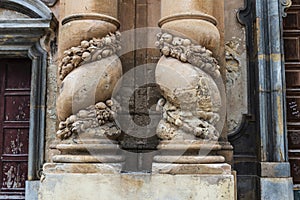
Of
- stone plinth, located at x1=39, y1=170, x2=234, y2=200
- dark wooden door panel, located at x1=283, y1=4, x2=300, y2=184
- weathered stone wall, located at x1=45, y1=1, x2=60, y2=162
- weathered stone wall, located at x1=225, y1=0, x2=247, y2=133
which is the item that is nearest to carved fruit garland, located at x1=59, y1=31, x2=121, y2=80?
stone plinth, located at x1=39, y1=170, x2=234, y2=200

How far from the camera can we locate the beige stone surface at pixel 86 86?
5.89 feet

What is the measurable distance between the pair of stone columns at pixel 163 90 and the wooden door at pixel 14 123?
6.28ft

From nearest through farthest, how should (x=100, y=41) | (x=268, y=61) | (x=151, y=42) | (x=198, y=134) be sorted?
(x=198, y=134)
(x=100, y=41)
(x=151, y=42)
(x=268, y=61)

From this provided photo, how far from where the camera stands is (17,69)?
12.1 ft

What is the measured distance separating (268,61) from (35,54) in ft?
7.46

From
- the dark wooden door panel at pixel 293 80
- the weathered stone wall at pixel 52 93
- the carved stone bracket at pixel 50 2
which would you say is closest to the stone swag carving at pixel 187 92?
the weathered stone wall at pixel 52 93

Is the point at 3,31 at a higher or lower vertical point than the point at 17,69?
higher

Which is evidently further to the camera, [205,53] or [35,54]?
[35,54]

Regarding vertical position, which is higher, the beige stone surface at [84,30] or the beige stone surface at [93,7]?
the beige stone surface at [93,7]

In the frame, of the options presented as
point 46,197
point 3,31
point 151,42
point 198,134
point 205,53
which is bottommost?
A: point 46,197

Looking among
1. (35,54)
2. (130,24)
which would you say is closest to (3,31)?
(35,54)

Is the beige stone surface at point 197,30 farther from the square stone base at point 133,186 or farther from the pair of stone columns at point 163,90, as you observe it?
the square stone base at point 133,186

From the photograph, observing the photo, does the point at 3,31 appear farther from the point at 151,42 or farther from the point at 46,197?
the point at 46,197

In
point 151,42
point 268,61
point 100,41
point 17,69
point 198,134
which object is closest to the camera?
point 198,134
